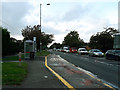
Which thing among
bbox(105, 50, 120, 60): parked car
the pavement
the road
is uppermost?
bbox(105, 50, 120, 60): parked car

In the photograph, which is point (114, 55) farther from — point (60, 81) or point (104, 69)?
point (60, 81)

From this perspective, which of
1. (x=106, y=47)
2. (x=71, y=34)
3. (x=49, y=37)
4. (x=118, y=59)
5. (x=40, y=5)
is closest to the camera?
(x=118, y=59)

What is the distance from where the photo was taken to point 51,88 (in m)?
6.26

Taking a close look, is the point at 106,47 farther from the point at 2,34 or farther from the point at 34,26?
the point at 2,34

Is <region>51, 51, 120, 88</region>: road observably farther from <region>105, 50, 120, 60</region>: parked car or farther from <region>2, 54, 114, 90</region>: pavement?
<region>105, 50, 120, 60</region>: parked car

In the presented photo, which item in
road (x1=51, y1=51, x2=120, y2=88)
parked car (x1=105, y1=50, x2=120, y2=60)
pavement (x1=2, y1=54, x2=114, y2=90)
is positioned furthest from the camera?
parked car (x1=105, y1=50, x2=120, y2=60)

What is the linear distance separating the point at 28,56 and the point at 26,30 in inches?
1271

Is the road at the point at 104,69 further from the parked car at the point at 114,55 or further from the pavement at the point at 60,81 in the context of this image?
the parked car at the point at 114,55

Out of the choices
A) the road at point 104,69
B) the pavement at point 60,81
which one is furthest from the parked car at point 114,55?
the pavement at point 60,81

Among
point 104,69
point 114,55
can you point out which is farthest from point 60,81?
point 114,55

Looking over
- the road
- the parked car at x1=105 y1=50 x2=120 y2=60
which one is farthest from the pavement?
the parked car at x1=105 y1=50 x2=120 y2=60

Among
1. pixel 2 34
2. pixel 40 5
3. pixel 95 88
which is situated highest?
pixel 40 5

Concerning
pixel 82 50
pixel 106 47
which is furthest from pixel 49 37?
pixel 82 50

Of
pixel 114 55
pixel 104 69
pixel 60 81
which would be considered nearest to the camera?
pixel 60 81
